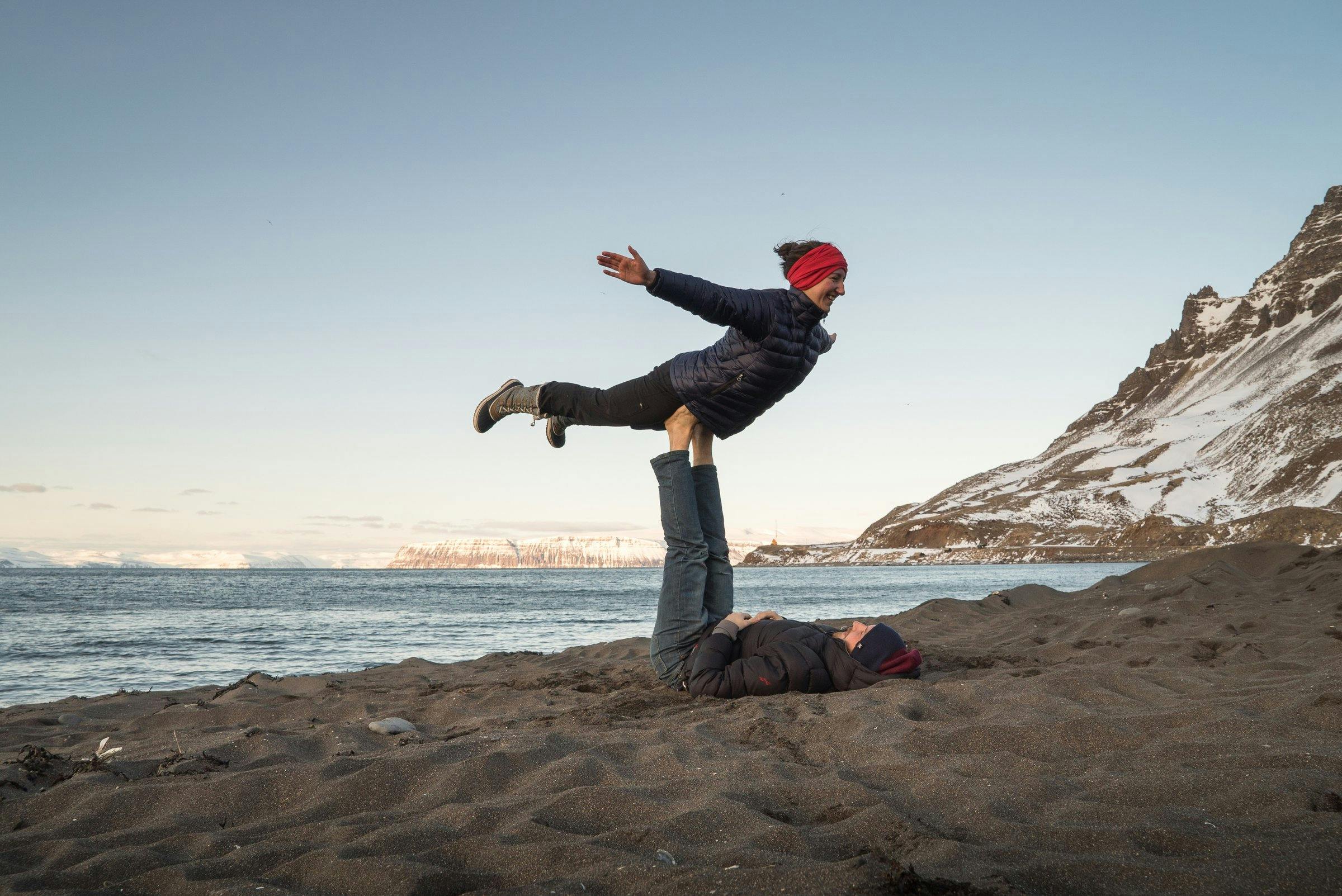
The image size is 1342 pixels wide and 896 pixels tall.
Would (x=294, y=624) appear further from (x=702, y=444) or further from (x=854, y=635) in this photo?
(x=854, y=635)

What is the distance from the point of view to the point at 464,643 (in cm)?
1360

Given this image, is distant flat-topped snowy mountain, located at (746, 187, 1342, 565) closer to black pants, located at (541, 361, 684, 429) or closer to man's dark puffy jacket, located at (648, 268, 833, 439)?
man's dark puffy jacket, located at (648, 268, 833, 439)

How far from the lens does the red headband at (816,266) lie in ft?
17.1

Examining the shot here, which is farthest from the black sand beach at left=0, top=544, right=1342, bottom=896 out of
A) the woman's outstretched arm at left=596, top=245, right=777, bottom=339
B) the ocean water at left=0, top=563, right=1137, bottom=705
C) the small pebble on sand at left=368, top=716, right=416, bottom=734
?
the ocean water at left=0, top=563, right=1137, bottom=705

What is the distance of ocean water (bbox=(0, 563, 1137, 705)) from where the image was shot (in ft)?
33.5

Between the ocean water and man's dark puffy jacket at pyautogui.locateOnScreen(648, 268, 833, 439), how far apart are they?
22.2ft

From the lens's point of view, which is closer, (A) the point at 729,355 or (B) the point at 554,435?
(A) the point at 729,355

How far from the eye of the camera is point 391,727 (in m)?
4.57

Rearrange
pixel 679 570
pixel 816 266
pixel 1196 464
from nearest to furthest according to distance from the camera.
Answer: pixel 816 266 → pixel 679 570 → pixel 1196 464

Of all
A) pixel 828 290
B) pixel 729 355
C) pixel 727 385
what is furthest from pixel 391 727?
pixel 828 290

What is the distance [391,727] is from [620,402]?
2.58 meters

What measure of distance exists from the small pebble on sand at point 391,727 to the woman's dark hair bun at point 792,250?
3600 millimetres

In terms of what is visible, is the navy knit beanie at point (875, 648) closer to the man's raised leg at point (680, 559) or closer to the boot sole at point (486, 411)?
the man's raised leg at point (680, 559)

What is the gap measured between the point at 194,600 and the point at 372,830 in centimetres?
3162
